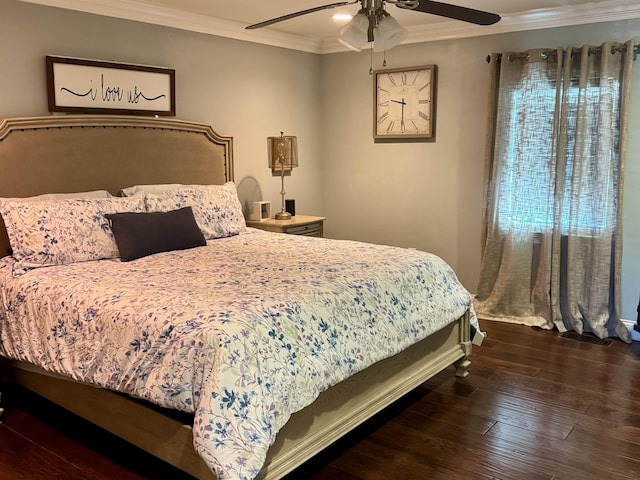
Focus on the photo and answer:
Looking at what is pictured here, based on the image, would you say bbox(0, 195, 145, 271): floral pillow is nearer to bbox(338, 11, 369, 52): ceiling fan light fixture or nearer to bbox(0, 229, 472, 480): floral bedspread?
bbox(0, 229, 472, 480): floral bedspread

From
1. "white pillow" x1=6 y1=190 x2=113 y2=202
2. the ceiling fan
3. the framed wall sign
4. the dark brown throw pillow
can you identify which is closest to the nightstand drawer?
the dark brown throw pillow

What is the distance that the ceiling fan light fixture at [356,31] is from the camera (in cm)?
274

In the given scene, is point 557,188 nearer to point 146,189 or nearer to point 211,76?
point 211,76

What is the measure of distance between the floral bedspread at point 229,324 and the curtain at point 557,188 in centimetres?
136

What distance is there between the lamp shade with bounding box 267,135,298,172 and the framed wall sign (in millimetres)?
1019

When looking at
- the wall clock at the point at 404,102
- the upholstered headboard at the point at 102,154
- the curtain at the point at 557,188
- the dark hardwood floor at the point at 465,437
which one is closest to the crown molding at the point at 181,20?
the upholstered headboard at the point at 102,154

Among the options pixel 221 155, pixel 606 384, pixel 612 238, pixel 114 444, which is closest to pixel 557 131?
pixel 612 238

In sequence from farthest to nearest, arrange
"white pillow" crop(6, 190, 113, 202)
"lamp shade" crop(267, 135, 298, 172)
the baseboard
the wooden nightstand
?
"lamp shade" crop(267, 135, 298, 172), the wooden nightstand, the baseboard, "white pillow" crop(6, 190, 113, 202)

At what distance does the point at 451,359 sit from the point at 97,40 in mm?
3071

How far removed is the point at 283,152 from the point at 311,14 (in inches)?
45.5

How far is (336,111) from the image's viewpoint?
5.61 metres

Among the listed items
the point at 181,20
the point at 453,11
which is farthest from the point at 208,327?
the point at 181,20

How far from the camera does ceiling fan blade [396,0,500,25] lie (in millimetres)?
2613

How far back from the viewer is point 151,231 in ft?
11.2
